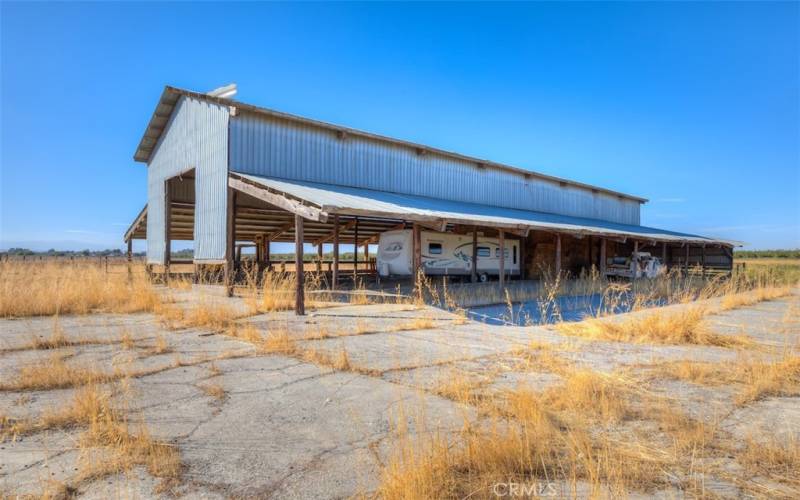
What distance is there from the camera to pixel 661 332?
845 centimetres

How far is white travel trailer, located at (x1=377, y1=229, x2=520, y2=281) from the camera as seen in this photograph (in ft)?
62.2

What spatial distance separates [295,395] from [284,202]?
7588mm

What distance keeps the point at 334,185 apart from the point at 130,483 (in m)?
15.5

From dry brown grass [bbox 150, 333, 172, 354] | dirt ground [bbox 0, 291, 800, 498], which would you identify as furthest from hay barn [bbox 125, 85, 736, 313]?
dirt ground [bbox 0, 291, 800, 498]

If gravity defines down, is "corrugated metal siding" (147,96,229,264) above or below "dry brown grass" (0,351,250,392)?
above

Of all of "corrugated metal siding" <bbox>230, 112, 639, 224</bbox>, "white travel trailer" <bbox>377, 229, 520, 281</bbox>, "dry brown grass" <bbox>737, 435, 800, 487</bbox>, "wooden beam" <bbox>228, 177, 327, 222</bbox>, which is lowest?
"dry brown grass" <bbox>737, 435, 800, 487</bbox>

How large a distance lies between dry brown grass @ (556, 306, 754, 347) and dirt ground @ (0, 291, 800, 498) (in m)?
0.35

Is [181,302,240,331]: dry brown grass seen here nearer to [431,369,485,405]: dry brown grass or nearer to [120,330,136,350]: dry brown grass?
[120,330,136,350]: dry brown grass

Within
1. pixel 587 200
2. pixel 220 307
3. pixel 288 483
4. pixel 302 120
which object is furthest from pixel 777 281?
pixel 288 483

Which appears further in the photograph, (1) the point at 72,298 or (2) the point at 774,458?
(1) the point at 72,298

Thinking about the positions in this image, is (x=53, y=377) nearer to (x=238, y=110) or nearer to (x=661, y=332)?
(x=661, y=332)

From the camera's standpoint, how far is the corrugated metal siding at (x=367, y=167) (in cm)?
1611

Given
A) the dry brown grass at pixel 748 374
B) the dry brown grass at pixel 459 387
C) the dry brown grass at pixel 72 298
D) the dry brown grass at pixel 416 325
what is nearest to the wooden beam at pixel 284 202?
the dry brown grass at pixel 416 325

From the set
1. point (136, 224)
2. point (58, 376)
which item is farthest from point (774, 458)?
point (136, 224)
